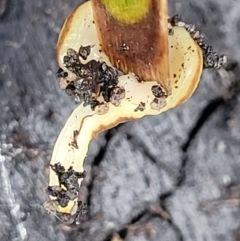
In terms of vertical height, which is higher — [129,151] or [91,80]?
[91,80]

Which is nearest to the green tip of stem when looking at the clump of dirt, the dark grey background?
the clump of dirt

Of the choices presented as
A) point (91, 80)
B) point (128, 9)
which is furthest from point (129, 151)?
point (128, 9)

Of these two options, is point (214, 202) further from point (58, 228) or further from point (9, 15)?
point (9, 15)

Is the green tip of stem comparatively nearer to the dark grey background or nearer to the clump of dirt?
the clump of dirt

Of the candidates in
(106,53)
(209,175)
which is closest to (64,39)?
(106,53)

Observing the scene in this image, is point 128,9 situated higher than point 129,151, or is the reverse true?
point 128,9

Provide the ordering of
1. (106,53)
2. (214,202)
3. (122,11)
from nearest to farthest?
(122,11)
(106,53)
(214,202)

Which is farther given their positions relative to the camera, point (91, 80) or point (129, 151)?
point (129, 151)

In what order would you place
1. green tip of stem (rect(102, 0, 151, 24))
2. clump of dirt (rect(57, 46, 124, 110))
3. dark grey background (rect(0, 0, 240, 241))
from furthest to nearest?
dark grey background (rect(0, 0, 240, 241)) < clump of dirt (rect(57, 46, 124, 110)) < green tip of stem (rect(102, 0, 151, 24))

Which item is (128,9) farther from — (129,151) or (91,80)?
(129,151)
